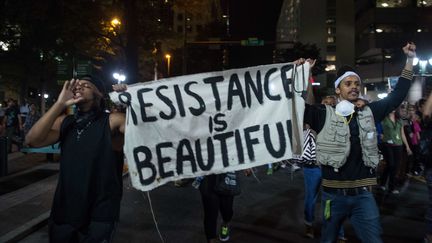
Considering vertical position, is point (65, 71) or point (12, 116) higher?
point (65, 71)

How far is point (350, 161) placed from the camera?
4.00 metres

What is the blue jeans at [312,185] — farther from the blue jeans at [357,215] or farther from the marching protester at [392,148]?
the marching protester at [392,148]

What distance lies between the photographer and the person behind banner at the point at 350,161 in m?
3.91

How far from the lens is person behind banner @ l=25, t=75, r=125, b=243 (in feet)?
10.6

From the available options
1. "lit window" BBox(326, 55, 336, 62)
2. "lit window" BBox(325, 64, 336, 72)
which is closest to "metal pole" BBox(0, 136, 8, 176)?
"lit window" BBox(325, 64, 336, 72)

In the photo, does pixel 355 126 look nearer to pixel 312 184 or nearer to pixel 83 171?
pixel 83 171

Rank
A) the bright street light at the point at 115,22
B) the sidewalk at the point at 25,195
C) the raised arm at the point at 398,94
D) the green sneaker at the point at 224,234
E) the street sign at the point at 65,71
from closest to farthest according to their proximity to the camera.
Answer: the raised arm at the point at 398,94
the green sneaker at the point at 224,234
the sidewalk at the point at 25,195
the street sign at the point at 65,71
the bright street light at the point at 115,22

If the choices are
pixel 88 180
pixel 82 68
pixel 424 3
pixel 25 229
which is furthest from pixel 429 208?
pixel 424 3

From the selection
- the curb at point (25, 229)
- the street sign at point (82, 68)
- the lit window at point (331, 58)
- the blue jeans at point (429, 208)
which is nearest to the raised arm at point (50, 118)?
the curb at point (25, 229)

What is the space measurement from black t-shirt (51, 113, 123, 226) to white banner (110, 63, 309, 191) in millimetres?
459

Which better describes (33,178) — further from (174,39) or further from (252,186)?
(174,39)

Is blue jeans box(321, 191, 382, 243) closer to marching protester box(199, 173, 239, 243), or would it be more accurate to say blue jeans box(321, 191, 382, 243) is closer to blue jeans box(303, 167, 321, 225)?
marching protester box(199, 173, 239, 243)

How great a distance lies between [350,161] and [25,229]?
4.95 m

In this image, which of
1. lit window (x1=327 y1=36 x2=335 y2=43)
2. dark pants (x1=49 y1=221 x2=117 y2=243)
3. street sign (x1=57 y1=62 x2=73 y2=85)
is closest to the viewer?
dark pants (x1=49 y1=221 x2=117 y2=243)
